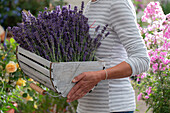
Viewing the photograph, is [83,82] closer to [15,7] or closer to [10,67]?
[10,67]

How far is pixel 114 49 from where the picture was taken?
111 cm

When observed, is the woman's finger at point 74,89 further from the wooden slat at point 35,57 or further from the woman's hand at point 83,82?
the wooden slat at point 35,57

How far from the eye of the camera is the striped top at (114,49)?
101 centimetres

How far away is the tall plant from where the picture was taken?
204 centimetres

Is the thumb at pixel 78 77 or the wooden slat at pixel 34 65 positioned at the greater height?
the wooden slat at pixel 34 65

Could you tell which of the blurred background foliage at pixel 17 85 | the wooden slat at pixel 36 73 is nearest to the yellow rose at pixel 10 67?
the blurred background foliage at pixel 17 85

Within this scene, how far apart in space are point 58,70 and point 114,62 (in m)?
0.29

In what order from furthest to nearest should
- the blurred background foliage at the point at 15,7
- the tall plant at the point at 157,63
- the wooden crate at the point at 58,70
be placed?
the blurred background foliage at the point at 15,7
the tall plant at the point at 157,63
the wooden crate at the point at 58,70

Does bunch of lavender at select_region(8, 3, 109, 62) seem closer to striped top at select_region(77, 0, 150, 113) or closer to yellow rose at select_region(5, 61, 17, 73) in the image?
striped top at select_region(77, 0, 150, 113)

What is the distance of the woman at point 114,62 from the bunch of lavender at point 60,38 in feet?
0.29

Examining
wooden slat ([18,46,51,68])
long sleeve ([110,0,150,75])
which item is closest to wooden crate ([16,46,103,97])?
wooden slat ([18,46,51,68])

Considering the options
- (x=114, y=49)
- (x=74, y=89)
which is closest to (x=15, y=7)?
(x=114, y=49)

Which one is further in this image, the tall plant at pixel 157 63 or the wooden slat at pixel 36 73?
the tall plant at pixel 157 63

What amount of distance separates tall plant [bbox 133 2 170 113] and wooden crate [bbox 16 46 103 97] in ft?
3.99
